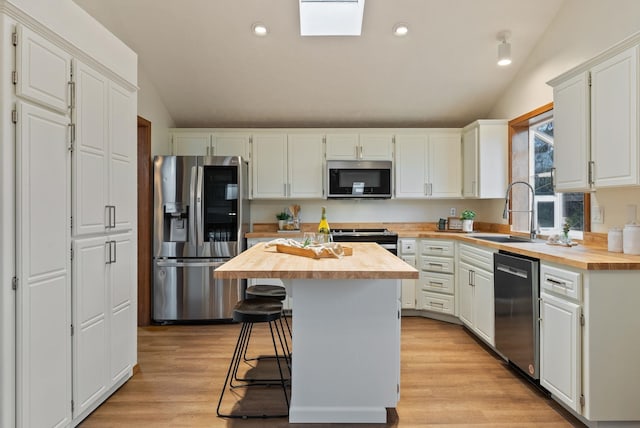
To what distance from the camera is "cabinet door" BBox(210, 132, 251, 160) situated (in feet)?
14.3

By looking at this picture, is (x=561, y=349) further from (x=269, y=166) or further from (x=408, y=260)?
(x=269, y=166)

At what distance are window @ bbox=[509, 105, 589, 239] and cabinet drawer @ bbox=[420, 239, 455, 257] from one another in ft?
2.30

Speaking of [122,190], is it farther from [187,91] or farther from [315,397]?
[187,91]

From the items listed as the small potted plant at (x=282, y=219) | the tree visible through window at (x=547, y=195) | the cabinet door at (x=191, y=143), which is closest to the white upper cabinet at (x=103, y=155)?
the cabinet door at (x=191, y=143)

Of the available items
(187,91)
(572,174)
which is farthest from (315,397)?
(187,91)

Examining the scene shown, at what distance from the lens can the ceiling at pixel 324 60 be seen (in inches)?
129

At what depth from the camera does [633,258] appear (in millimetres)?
→ 2064

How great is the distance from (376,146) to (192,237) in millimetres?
2281

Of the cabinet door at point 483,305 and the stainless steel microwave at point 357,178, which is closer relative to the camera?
the cabinet door at point 483,305

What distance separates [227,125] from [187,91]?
2.20 feet

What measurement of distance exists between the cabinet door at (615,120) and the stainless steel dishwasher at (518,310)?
0.68m

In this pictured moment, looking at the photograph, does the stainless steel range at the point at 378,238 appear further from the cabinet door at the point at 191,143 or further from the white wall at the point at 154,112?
the white wall at the point at 154,112

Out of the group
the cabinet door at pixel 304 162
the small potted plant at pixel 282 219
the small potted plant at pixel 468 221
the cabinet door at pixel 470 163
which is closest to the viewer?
the cabinet door at pixel 470 163

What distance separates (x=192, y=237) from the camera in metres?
3.82
